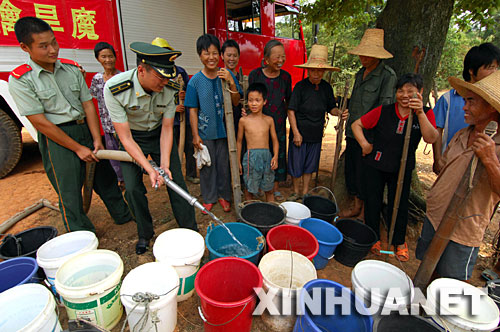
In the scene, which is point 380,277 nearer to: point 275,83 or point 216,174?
point 216,174

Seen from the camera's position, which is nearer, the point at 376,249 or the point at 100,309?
the point at 100,309

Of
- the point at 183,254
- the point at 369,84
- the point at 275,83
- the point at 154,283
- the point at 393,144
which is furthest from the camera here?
the point at 275,83

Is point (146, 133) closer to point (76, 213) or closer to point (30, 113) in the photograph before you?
point (30, 113)

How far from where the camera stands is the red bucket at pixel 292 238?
8.56 feet

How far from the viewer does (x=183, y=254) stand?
7.51 feet

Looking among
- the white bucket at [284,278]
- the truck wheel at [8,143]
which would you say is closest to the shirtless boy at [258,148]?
the white bucket at [284,278]

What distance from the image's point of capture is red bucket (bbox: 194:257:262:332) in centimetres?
172

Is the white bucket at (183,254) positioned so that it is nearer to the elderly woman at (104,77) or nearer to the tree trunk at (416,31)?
the elderly woman at (104,77)

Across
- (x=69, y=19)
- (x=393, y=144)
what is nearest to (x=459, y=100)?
(x=393, y=144)

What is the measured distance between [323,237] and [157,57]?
2649mm

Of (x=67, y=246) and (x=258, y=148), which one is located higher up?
(x=258, y=148)

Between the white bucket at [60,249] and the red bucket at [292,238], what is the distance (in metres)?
1.73

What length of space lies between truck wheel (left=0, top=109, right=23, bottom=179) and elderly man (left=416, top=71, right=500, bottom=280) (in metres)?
6.63

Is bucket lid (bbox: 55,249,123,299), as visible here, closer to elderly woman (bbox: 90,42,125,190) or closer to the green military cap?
the green military cap
